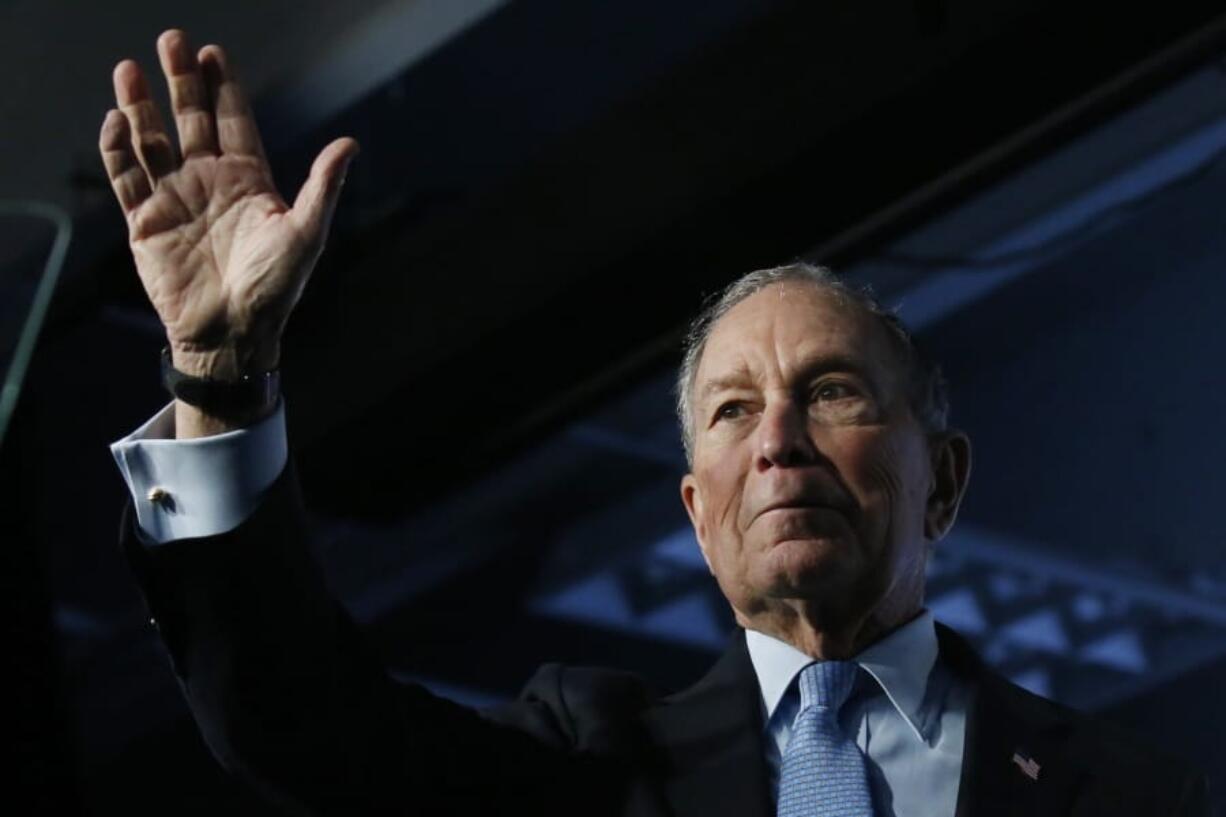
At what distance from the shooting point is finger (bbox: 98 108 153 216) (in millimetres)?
1618

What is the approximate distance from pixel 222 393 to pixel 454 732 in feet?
0.97

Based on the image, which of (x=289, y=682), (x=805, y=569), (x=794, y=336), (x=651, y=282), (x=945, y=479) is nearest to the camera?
(x=289, y=682)

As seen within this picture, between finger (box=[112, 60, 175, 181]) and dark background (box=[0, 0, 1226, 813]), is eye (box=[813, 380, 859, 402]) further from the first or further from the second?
dark background (box=[0, 0, 1226, 813])

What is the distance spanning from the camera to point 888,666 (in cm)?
162

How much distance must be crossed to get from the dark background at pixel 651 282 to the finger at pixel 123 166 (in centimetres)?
144

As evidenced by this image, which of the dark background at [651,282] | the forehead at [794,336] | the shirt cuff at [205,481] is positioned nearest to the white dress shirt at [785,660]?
the shirt cuff at [205,481]

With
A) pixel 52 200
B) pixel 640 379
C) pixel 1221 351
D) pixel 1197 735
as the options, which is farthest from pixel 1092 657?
pixel 52 200

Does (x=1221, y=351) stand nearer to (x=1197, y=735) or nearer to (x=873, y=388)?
(x=1197, y=735)

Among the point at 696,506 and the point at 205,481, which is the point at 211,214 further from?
the point at 696,506

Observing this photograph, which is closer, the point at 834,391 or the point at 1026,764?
the point at 1026,764

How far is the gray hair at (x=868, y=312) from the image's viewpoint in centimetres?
176

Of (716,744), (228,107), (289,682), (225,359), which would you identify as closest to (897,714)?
(716,744)

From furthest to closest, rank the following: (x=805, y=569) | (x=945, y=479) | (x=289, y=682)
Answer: (x=945, y=479) → (x=805, y=569) → (x=289, y=682)

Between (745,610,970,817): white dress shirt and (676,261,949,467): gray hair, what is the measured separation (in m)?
0.21
